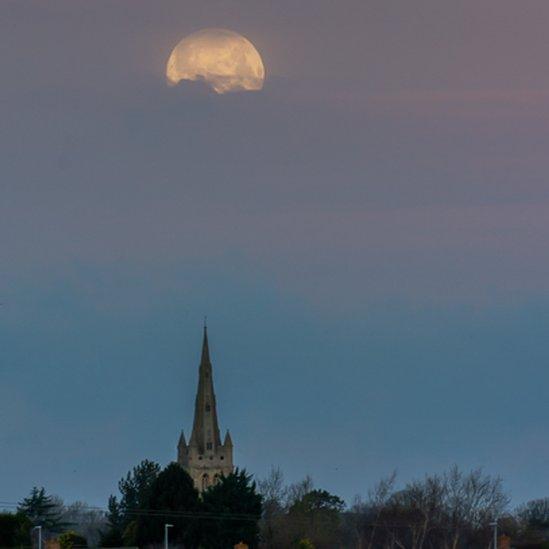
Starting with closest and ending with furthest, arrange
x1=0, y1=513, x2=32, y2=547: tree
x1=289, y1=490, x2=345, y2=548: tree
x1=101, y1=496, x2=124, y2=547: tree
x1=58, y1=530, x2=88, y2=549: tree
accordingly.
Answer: x1=58, y1=530, x2=88, y2=549: tree < x1=0, y1=513, x2=32, y2=547: tree < x1=101, y1=496, x2=124, y2=547: tree < x1=289, y1=490, x2=345, y2=548: tree

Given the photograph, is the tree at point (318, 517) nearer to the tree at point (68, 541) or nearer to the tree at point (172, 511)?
the tree at point (172, 511)

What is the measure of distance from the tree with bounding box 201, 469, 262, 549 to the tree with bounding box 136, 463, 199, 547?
3.23ft

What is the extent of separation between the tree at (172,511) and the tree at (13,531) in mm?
13426

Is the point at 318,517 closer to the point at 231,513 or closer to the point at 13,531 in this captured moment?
the point at 231,513

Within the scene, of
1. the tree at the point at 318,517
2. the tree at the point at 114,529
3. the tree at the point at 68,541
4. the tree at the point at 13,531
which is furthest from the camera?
the tree at the point at 318,517

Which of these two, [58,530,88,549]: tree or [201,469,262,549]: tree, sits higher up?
[201,469,262,549]: tree

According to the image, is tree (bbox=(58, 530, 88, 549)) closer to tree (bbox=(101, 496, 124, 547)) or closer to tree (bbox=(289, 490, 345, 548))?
tree (bbox=(101, 496, 124, 547))

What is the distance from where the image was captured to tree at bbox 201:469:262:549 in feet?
453

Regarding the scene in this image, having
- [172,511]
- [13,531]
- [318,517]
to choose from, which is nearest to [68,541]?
[13,531]

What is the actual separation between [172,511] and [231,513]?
4531mm

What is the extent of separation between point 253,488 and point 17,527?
28.3 meters

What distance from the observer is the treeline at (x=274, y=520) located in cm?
13725

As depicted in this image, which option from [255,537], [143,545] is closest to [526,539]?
[255,537]

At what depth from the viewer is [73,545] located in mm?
120125
